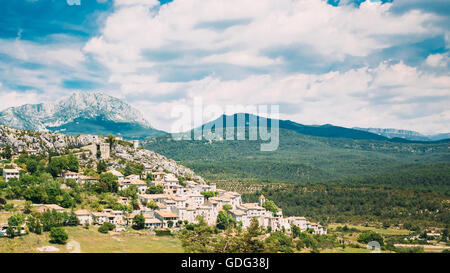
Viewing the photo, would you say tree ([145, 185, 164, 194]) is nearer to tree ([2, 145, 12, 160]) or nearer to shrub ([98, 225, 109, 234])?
shrub ([98, 225, 109, 234])

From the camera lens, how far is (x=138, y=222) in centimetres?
5372

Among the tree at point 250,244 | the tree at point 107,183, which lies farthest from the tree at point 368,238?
the tree at point 250,244

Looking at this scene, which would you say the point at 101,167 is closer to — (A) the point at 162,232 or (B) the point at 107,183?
(B) the point at 107,183

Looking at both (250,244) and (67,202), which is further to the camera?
(67,202)

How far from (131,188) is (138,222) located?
39.3 ft

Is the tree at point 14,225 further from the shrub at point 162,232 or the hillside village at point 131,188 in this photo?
the shrub at point 162,232

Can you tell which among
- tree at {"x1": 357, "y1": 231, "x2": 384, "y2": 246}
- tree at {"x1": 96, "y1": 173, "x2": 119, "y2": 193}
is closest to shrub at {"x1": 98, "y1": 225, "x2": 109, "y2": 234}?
tree at {"x1": 96, "y1": 173, "x2": 119, "y2": 193}

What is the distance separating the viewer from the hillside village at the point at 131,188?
55.9m

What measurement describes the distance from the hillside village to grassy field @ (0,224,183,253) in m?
2.63

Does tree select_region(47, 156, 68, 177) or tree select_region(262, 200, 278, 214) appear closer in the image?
tree select_region(47, 156, 68, 177)

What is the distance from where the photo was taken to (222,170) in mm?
157250

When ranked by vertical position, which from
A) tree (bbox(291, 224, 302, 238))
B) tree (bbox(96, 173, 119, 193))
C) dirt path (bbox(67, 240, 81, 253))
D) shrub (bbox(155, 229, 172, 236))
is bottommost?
tree (bbox(291, 224, 302, 238))

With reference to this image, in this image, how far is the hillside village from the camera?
5594 cm

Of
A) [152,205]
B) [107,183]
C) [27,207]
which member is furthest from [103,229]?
[107,183]
